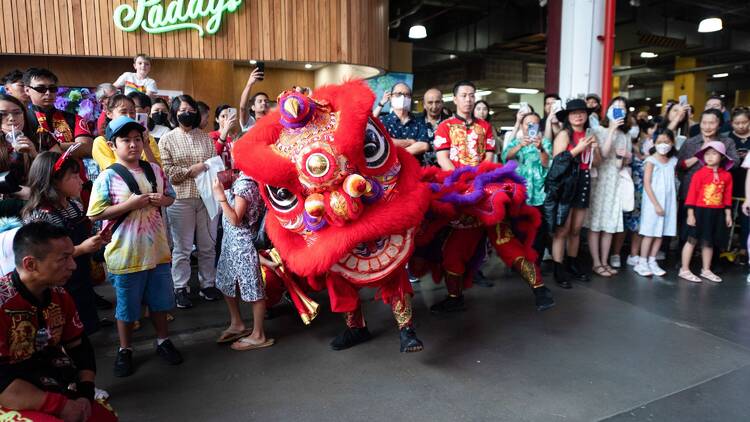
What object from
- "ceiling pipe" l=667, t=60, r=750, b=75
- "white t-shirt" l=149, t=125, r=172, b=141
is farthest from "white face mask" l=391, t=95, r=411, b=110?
"ceiling pipe" l=667, t=60, r=750, b=75

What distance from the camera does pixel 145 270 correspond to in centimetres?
277

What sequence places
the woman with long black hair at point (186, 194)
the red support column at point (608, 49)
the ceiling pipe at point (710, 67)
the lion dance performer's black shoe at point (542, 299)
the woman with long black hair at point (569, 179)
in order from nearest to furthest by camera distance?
1. the lion dance performer's black shoe at point (542, 299)
2. the woman with long black hair at point (186, 194)
3. the woman with long black hair at point (569, 179)
4. the red support column at point (608, 49)
5. the ceiling pipe at point (710, 67)

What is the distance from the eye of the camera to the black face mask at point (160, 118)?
438 centimetres

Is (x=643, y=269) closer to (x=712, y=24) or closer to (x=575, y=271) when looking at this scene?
(x=575, y=271)

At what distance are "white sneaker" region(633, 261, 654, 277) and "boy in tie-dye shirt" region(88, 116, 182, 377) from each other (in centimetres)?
405

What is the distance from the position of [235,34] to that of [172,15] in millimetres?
839

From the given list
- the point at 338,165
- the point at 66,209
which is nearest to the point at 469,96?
the point at 338,165

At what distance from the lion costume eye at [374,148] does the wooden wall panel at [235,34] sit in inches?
211

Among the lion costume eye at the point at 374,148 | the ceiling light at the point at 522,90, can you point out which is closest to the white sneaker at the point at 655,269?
the lion costume eye at the point at 374,148

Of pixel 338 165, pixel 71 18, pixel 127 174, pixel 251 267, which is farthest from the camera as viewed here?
pixel 71 18

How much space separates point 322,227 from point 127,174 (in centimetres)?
106

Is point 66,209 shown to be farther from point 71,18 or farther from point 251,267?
point 71,18

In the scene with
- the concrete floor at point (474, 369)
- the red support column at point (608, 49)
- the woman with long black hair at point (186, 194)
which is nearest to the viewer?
the concrete floor at point (474, 369)

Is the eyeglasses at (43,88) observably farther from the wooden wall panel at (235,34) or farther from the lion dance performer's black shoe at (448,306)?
the wooden wall panel at (235,34)
